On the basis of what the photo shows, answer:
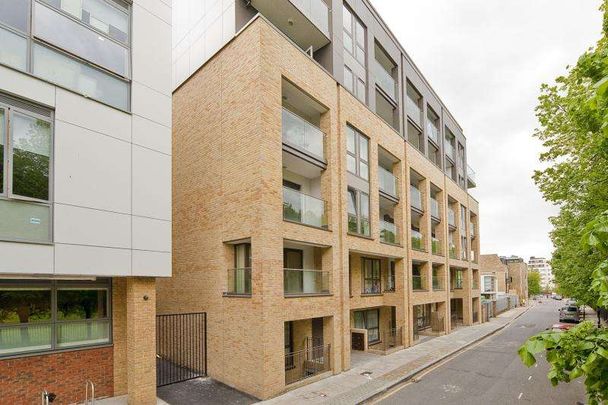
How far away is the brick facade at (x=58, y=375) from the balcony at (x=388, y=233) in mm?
12771

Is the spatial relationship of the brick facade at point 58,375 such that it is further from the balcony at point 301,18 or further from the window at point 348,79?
the window at point 348,79

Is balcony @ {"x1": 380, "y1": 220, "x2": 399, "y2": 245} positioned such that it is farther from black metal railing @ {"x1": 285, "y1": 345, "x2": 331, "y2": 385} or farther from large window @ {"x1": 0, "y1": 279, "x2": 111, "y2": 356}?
large window @ {"x1": 0, "y1": 279, "x2": 111, "y2": 356}

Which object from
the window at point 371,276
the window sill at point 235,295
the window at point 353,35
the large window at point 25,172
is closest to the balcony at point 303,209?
the window sill at point 235,295

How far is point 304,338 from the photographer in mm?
15648

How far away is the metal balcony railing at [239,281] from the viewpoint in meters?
12.8

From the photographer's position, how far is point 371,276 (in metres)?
20.7

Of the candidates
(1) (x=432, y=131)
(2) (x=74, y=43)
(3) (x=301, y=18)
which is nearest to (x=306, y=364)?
(2) (x=74, y=43)

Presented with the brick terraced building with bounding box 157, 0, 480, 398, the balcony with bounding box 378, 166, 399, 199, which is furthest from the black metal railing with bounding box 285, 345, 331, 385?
the balcony with bounding box 378, 166, 399, 199

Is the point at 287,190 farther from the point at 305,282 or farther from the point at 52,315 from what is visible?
the point at 52,315

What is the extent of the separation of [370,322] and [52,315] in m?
15.4

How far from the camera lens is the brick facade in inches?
348

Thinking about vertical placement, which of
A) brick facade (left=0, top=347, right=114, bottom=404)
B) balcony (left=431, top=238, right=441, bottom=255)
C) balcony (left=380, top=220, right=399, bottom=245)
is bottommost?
brick facade (left=0, top=347, right=114, bottom=404)

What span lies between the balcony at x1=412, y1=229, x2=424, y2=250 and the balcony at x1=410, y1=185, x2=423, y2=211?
1.62 metres

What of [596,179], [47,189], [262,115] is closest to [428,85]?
[596,179]
